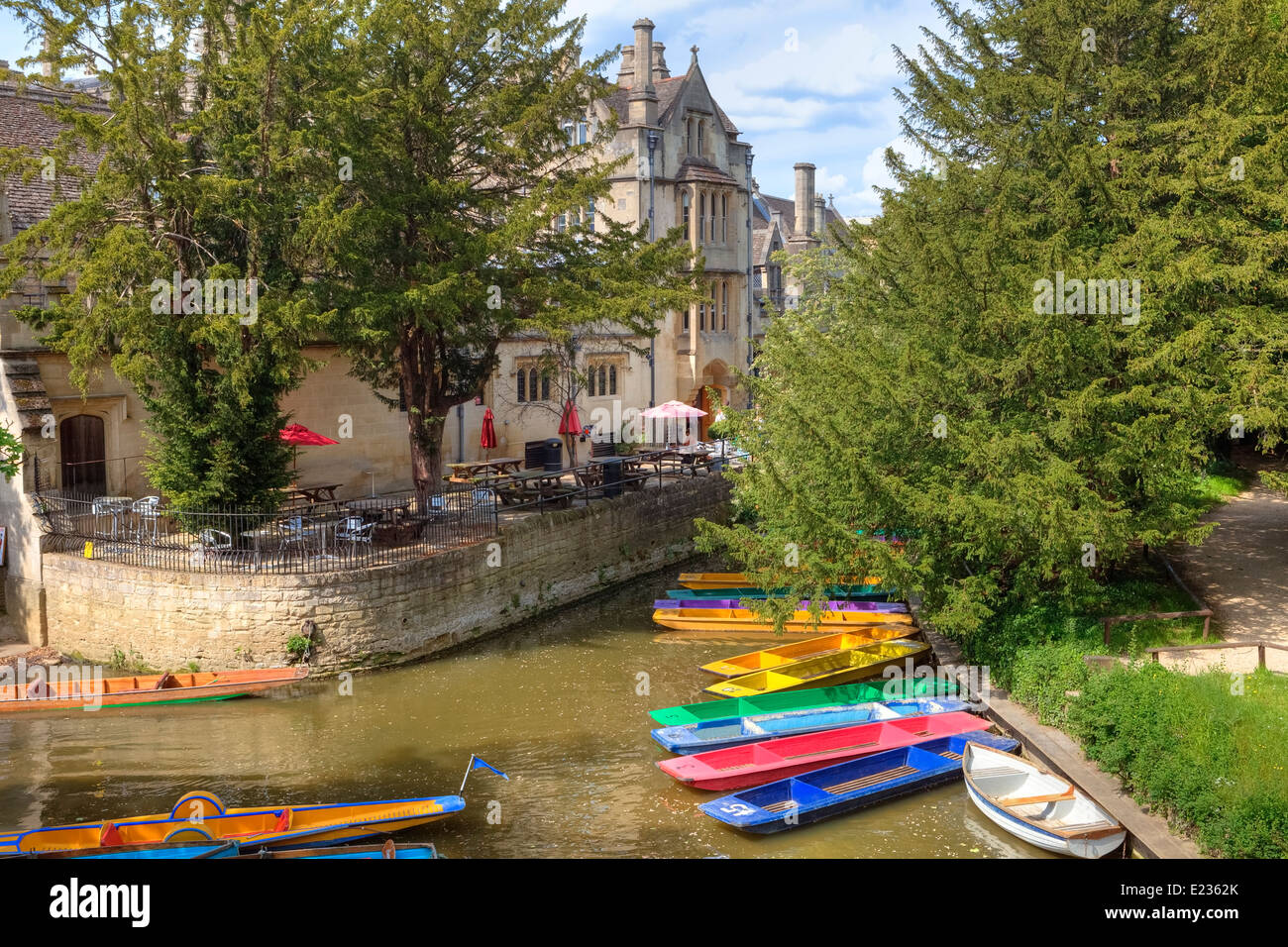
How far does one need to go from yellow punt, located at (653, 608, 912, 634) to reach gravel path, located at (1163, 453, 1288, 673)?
5712 millimetres

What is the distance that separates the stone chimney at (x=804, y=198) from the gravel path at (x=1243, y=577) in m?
38.0

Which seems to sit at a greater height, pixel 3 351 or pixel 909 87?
pixel 909 87

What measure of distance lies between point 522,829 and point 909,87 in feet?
54.9

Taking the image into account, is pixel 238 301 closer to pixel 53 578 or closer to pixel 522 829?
pixel 53 578

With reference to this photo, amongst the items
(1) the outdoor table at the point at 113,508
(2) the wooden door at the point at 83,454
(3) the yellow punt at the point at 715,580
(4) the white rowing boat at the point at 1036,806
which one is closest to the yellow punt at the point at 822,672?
(4) the white rowing boat at the point at 1036,806

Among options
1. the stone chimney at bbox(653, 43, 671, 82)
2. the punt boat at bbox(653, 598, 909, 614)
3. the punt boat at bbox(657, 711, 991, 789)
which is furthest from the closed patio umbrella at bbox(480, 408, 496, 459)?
the stone chimney at bbox(653, 43, 671, 82)

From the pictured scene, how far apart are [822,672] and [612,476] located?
10280 mm

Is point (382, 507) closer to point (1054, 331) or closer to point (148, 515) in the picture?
point (148, 515)

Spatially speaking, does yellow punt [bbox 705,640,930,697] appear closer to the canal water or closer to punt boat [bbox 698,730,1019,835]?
the canal water

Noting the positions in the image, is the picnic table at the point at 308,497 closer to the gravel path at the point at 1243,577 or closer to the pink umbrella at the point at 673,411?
the pink umbrella at the point at 673,411

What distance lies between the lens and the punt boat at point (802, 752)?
48.2ft

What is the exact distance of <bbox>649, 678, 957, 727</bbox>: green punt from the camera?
1689cm
